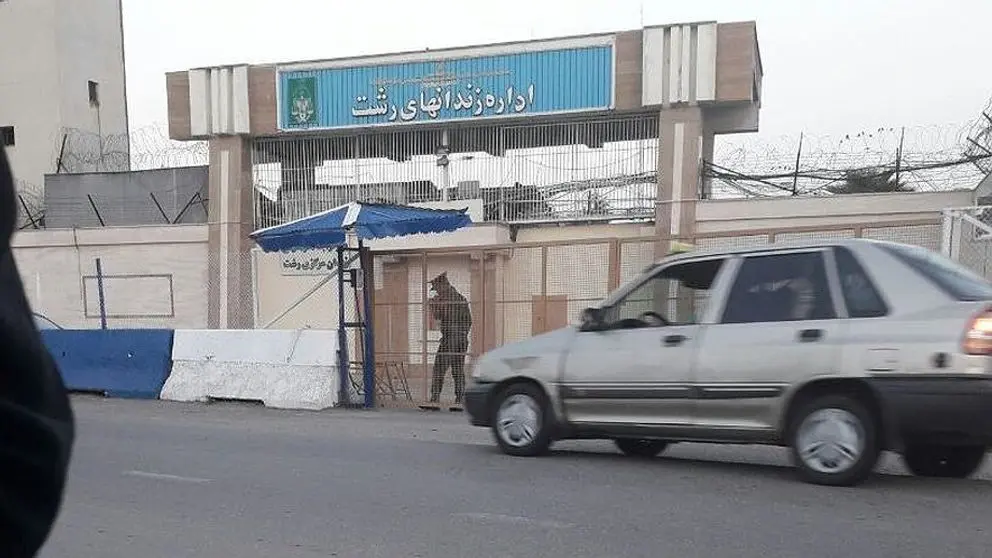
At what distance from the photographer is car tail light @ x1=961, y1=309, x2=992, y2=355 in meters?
5.25

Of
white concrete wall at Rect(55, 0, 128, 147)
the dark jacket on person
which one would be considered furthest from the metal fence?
white concrete wall at Rect(55, 0, 128, 147)

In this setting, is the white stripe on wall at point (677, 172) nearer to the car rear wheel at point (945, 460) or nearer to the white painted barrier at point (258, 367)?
the white painted barrier at point (258, 367)

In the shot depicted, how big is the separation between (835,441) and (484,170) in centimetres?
1276

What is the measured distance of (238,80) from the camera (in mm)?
18703

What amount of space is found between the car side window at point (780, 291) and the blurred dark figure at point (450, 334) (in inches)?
224

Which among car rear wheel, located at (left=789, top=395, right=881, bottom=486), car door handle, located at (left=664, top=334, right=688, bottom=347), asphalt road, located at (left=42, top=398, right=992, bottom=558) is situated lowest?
asphalt road, located at (left=42, top=398, right=992, bottom=558)

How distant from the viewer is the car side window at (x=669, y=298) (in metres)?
6.51

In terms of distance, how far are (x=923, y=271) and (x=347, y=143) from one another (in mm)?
14893

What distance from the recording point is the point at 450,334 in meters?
11.6

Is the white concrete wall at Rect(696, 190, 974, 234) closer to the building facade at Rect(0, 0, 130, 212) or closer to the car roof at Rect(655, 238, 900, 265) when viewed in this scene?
the car roof at Rect(655, 238, 900, 265)

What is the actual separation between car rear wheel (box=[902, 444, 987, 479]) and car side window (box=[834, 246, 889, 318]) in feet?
3.91

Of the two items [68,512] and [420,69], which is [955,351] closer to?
[68,512]

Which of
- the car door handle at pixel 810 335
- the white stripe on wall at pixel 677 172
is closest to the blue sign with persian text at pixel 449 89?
the white stripe on wall at pixel 677 172

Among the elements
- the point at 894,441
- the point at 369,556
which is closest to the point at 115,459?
the point at 369,556
